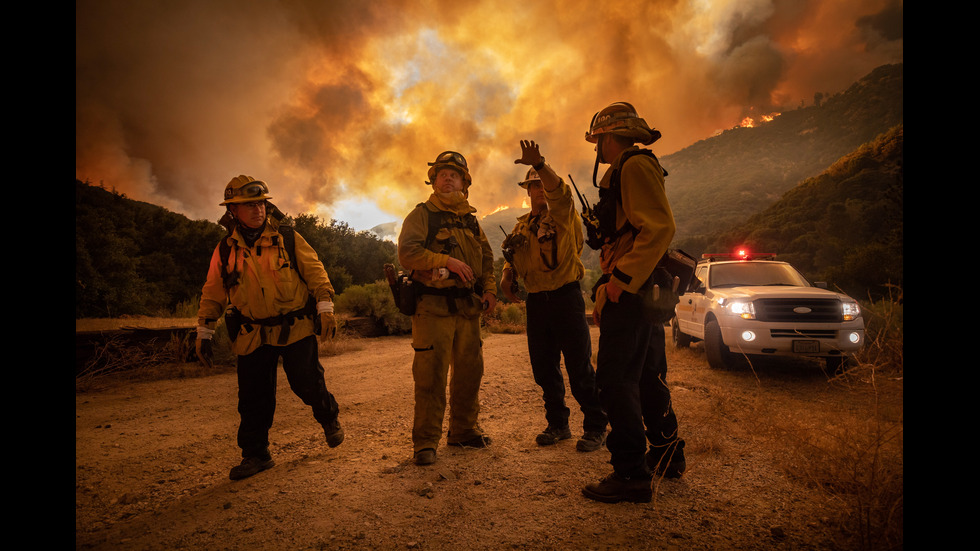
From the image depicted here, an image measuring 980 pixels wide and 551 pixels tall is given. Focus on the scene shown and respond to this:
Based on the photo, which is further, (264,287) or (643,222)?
(264,287)

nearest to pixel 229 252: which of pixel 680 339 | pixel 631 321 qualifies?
pixel 631 321

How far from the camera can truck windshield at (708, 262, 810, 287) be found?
23.3 ft

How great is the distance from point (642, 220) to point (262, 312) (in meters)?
2.73

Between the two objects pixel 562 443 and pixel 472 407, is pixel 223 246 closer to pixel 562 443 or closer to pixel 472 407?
pixel 472 407

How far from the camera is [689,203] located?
8425cm

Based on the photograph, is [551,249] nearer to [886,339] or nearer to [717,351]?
[717,351]

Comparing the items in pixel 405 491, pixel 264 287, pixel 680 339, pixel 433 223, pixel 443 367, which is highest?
pixel 433 223

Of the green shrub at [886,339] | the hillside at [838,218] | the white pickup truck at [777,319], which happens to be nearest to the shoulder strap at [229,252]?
the green shrub at [886,339]

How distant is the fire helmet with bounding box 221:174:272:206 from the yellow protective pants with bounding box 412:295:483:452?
150 centimetres

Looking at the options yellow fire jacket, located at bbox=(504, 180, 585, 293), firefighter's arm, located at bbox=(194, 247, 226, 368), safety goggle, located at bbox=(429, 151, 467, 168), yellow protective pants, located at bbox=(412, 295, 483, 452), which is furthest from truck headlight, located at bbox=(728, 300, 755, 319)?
firefighter's arm, located at bbox=(194, 247, 226, 368)

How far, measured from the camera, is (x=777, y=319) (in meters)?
5.91

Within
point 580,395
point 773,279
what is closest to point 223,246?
point 580,395

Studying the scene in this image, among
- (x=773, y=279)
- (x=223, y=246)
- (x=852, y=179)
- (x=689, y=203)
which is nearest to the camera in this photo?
(x=223, y=246)

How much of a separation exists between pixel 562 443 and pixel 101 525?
10.1ft
